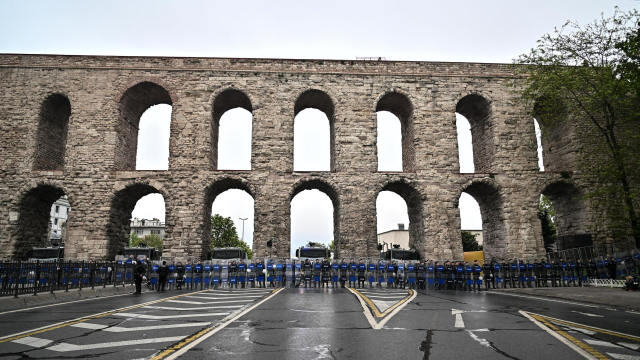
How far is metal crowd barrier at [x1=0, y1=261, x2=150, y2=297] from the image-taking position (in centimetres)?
1208

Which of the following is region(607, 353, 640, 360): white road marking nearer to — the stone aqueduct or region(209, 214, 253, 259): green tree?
the stone aqueduct

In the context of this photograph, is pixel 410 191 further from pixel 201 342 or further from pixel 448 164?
pixel 201 342

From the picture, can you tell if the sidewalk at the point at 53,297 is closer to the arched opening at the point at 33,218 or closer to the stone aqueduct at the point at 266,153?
the stone aqueduct at the point at 266,153

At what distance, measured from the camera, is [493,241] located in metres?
27.9

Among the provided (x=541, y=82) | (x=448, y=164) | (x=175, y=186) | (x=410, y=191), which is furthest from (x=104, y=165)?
(x=541, y=82)

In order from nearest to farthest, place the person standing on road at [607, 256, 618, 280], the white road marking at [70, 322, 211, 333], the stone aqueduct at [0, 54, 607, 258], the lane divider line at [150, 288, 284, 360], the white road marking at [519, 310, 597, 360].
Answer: the lane divider line at [150, 288, 284, 360], the white road marking at [519, 310, 597, 360], the white road marking at [70, 322, 211, 333], the person standing on road at [607, 256, 618, 280], the stone aqueduct at [0, 54, 607, 258]

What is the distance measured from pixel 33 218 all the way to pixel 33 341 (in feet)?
79.6

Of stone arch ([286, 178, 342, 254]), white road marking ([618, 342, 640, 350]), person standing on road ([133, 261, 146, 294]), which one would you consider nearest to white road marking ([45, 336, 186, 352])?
white road marking ([618, 342, 640, 350])

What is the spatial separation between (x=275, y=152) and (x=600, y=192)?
59.6ft

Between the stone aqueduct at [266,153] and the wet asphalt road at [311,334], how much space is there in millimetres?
15592

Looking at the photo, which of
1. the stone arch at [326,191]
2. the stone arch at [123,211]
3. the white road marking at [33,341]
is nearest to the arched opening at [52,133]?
the stone arch at [123,211]

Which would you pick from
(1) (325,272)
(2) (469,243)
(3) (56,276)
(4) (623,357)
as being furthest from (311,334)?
(2) (469,243)

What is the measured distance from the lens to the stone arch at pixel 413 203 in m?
26.7

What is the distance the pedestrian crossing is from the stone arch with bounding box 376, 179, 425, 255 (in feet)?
60.9
